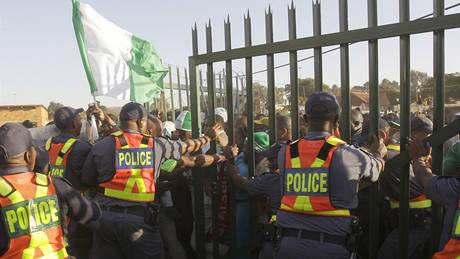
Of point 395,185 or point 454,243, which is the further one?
point 395,185

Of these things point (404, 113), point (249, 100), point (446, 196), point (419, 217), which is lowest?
point (419, 217)

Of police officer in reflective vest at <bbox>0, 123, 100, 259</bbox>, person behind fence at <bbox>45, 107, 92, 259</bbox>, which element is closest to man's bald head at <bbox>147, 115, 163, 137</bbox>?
person behind fence at <bbox>45, 107, 92, 259</bbox>

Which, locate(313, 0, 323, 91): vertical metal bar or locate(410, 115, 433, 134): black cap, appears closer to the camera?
locate(313, 0, 323, 91): vertical metal bar

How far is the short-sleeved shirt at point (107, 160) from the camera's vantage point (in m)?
3.76

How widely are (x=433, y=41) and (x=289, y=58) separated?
104cm

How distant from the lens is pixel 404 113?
292cm

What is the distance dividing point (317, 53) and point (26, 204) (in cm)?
224

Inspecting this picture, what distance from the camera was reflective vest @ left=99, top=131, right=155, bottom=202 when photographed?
3746 millimetres

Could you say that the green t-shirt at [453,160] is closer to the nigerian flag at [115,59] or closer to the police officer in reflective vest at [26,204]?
the police officer in reflective vest at [26,204]

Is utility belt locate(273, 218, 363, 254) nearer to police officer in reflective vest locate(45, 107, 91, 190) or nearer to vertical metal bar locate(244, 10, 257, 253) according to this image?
vertical metal bar locate(244, 10, 257, 253)

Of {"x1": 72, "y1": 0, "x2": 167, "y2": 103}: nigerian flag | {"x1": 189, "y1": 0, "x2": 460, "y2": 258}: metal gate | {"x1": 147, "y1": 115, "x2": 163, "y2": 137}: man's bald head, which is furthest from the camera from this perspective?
{"x1": 72, "y1": 0, "x2": 167, "y2": 103}: nigerian flag

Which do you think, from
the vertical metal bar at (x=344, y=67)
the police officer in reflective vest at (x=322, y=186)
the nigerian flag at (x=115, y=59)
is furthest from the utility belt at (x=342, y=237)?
the nigerian flag at (x=115, y=59)

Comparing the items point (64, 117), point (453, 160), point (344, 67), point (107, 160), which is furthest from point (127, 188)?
point (453, 160)

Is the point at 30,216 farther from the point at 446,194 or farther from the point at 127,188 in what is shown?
the point at 446,194
